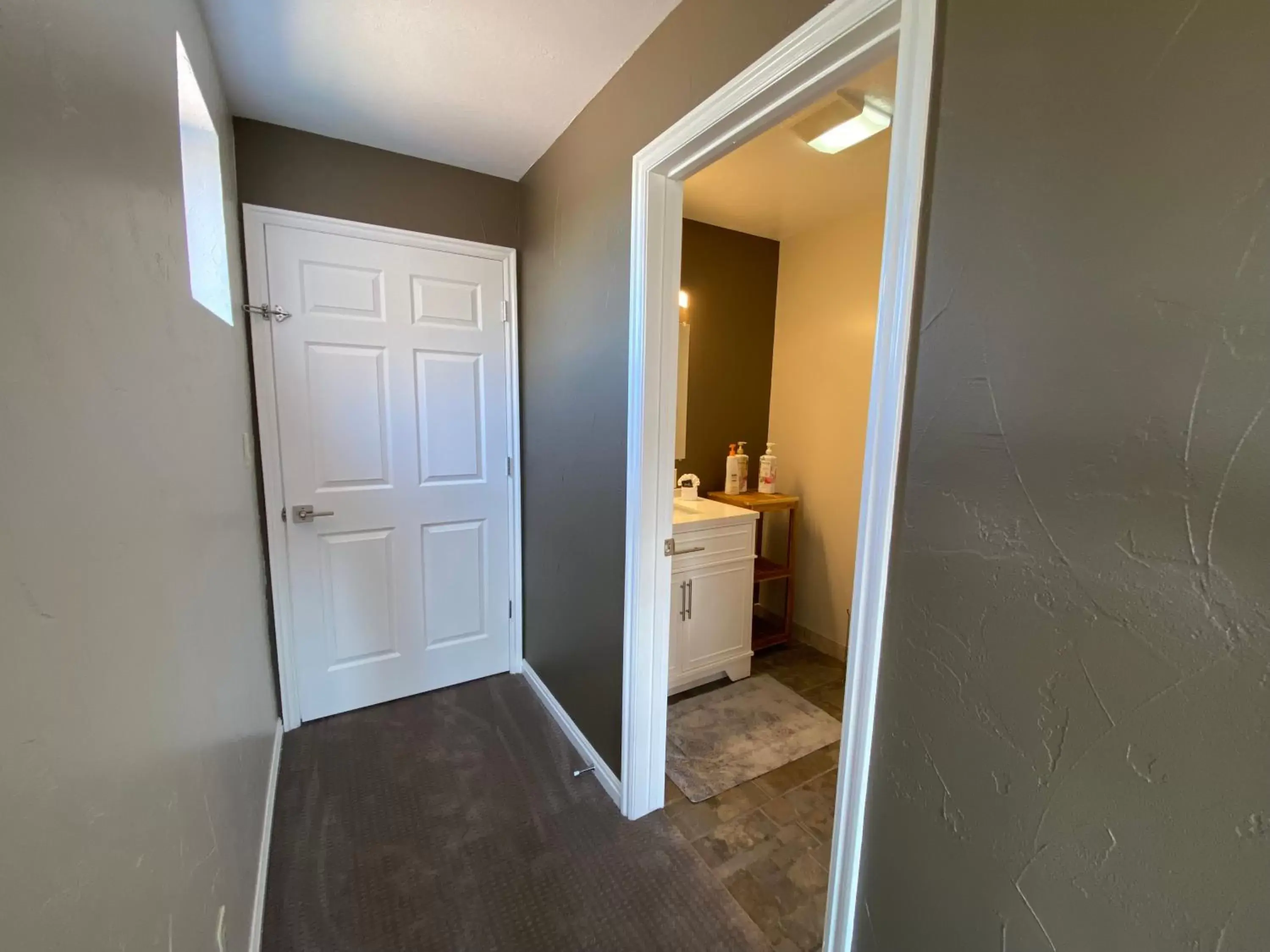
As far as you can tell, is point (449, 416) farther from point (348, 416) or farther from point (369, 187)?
point (369, 187)

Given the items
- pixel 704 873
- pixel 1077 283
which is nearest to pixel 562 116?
pixel 1077 283

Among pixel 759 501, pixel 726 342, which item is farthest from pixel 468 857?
pixel 726 342

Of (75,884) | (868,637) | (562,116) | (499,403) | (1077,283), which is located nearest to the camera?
(75,884)

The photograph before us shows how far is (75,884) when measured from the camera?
1.58ft

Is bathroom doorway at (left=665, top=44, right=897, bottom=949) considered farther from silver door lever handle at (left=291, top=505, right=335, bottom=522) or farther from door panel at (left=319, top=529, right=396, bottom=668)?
silver door lever handle at (left=291, top=505, right=335, bottom=522)

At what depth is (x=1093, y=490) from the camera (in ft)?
2.02

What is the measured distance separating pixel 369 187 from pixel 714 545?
2056mm

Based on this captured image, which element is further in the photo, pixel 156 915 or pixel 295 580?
pixel 295 580

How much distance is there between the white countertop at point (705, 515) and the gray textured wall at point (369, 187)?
Answer: 1448 millimetres

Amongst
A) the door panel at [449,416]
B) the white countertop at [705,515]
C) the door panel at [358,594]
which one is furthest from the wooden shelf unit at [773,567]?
the door panel at [358,594]

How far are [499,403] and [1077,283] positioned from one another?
83.0 inches

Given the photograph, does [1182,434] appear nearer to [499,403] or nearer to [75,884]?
[75,884]

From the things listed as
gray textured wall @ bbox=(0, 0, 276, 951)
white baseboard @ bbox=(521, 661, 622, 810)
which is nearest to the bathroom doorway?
white baseboard @ bbox=(521, 661, 622, 810)

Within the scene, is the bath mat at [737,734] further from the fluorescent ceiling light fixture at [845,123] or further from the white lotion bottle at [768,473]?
the fluorescent ceiling light fixture at [845,123]
